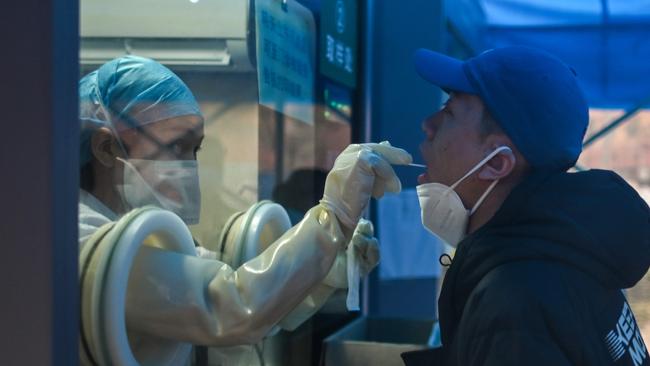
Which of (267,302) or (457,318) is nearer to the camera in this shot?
(457,318)

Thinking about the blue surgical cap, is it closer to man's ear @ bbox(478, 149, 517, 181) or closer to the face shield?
the face shield

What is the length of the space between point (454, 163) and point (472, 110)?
0.35 feet

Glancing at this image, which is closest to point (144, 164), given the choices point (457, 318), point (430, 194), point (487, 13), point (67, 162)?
point (67, 162)

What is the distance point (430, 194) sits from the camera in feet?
5.14

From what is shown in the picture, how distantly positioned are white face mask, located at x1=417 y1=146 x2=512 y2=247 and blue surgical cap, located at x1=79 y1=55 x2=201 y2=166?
1.83 feet

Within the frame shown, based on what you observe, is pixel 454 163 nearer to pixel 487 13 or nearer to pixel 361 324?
pixel 361 324

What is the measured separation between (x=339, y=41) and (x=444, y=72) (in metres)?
1.20

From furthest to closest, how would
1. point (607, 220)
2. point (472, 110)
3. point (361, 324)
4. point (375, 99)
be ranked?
point (375, 99) → point (361, 324) → point (472, 110) → point (607, 220)

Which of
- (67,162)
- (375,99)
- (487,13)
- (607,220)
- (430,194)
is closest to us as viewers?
(67,162)

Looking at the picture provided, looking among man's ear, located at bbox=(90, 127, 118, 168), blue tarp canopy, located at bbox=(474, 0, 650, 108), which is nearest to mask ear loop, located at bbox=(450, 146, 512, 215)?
man's ear, located at bbox=(90, 127, 118, 168)

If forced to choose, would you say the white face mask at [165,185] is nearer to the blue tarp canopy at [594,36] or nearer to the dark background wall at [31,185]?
the dark background wall at [31,185]

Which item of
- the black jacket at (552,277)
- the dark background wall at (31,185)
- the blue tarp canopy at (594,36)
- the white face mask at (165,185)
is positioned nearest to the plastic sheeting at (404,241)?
the blue tarp canopy at (594,36)

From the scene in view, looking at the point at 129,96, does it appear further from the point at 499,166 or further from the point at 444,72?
the point at 499,166

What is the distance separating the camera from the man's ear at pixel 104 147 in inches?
60.4
